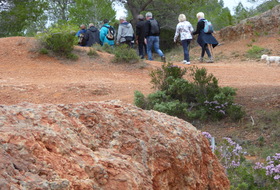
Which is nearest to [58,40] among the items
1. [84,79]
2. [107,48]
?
[107,48]

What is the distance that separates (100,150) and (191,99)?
18.7ft

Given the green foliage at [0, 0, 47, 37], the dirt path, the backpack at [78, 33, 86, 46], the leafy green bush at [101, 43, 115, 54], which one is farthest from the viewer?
the green foliage at [0, 0, 47, 37]

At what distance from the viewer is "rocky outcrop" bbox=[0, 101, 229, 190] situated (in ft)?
5.08

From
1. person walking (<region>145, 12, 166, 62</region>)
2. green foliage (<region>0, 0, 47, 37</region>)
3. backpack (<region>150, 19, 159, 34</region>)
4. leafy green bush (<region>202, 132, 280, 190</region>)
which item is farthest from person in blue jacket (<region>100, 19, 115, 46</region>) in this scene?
leafy green bush (<region>202, 132, 280, 190</region>)

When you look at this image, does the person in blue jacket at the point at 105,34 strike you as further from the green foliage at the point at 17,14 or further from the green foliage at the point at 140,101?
the green foliage at the point at 140,101

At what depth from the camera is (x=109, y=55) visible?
12.8 meters

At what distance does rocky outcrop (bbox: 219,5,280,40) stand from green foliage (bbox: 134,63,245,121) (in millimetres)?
13807

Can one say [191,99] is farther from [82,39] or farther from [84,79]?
[82,39]

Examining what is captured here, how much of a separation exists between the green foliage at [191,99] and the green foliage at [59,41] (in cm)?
476

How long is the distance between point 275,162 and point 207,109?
268 centimetres

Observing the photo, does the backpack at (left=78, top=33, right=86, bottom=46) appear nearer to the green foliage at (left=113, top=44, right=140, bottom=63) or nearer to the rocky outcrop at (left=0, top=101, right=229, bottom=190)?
the green foliage at (left=113, top=44, right=140, bottom=63)

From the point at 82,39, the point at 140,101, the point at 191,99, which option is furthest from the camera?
the point at 82,39

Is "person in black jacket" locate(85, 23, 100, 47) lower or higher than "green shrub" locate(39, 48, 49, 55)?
higher

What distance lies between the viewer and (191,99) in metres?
7.57
